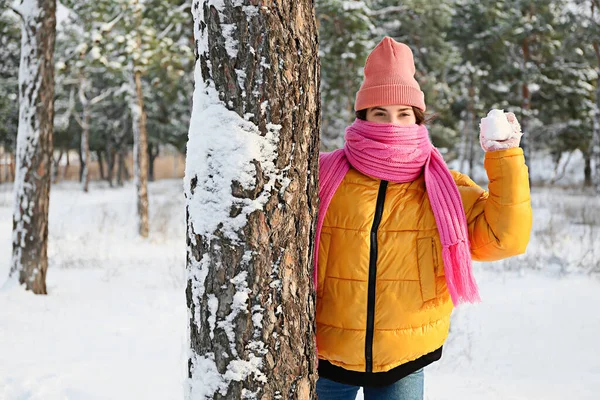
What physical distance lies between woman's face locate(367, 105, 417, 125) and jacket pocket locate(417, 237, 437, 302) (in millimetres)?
456

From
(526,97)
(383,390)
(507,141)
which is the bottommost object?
(383,390)

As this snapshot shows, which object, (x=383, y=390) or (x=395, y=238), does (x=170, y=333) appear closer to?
(x=383, y=390)

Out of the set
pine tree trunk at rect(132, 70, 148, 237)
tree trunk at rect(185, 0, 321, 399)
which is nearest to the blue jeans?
tree trunk at rect(185, 0, 321, 399)

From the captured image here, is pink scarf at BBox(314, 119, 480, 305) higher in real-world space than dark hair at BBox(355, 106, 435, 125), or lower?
lower

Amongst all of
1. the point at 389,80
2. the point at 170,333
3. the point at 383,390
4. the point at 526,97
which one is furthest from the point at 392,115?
the point at 526,97

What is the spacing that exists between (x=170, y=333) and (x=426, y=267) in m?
3.59

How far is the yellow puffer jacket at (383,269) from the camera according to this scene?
1.86 meters

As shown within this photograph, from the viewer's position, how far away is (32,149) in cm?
620

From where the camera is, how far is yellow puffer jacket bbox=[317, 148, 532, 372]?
6.11ft

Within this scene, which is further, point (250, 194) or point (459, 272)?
point (459, 272)

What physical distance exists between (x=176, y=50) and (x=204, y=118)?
11490 millimetres

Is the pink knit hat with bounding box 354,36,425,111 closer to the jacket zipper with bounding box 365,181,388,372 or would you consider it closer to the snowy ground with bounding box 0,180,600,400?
the jacket zipper with bounding box 365,181,388,372

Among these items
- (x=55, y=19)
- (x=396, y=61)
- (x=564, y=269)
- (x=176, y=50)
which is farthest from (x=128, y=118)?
(x=396, y=61)

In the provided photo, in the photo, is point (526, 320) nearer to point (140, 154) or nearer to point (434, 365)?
point (434, 365)
